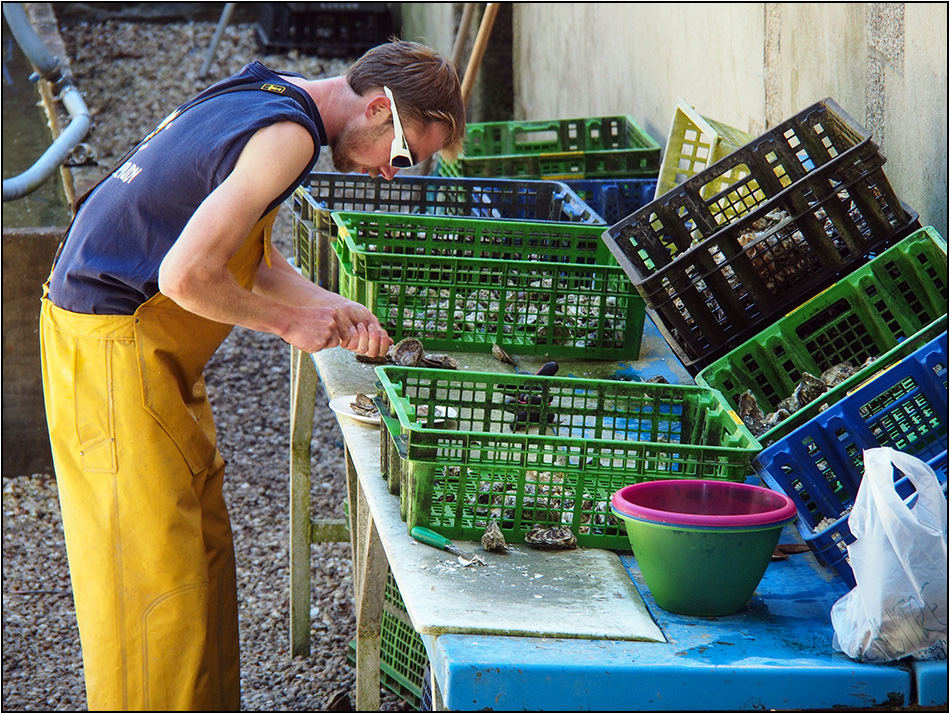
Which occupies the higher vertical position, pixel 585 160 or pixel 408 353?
pixel 585 160

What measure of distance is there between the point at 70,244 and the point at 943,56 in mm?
2013

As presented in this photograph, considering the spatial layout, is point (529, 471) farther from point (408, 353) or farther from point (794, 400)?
point (408, 353)

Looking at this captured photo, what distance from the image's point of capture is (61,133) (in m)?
4.55

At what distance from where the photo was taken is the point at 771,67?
3.52m

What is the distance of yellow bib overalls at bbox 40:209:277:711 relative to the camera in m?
2.37

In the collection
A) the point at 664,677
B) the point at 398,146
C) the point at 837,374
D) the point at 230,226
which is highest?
the point at 398,146

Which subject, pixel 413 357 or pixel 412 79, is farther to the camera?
pixel 413 357

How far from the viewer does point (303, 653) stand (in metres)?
3.66

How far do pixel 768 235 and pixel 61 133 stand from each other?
3.26 metres

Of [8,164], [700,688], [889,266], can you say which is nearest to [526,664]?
[700,688]

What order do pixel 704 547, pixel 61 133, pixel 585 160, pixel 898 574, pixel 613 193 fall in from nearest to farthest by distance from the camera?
pixel 898 574, pixel 704 547, pixel 613 193, pixel 585 160, pixel 61 133

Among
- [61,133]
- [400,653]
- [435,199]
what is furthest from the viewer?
[61,133]

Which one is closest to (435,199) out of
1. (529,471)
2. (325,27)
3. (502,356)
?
(502,356)

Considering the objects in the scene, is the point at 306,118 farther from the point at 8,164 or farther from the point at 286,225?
the point at 286,225
